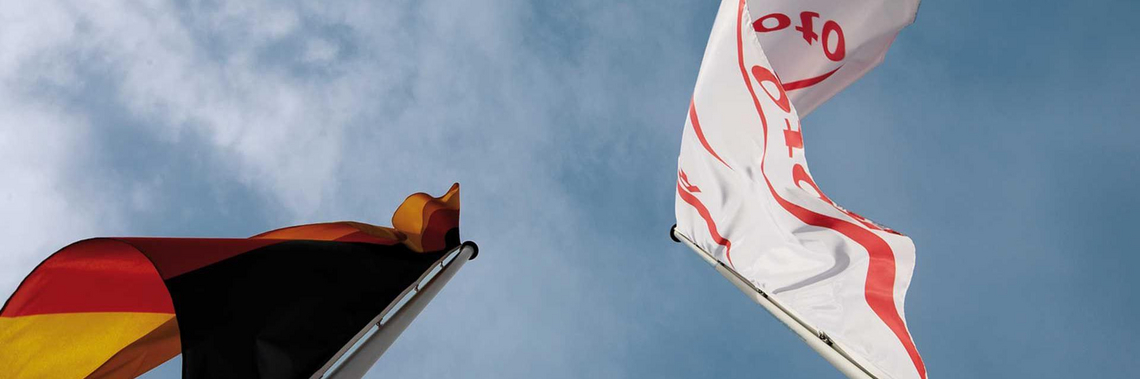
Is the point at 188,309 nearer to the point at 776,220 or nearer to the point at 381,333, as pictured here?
the point at 381,333

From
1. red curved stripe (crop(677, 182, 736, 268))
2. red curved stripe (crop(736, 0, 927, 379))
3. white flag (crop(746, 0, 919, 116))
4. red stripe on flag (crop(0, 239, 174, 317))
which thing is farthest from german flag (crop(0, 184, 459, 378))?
white flag (crop(746, 0, 919, 116))

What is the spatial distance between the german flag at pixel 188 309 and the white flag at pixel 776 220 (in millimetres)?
3762

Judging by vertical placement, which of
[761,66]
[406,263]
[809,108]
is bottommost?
[406,263]

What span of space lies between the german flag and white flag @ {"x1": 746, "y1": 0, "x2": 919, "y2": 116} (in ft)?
17.9

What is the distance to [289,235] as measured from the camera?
19.5 feet

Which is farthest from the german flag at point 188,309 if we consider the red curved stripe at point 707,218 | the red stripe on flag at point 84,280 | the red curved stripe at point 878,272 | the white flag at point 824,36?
the white flag at point 824,36

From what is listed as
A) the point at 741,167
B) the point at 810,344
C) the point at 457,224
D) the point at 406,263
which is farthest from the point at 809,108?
the point at 406,263

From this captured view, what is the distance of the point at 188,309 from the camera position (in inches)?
159

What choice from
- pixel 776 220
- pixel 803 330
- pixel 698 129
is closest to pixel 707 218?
pixel 698 129

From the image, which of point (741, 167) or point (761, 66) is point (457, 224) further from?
point (761, 66)

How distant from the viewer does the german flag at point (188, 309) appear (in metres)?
4.09

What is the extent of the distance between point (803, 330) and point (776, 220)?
100 centimetres

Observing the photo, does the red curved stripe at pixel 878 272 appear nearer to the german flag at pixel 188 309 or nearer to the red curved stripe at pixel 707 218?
the red curved stripe at pixel 707 218

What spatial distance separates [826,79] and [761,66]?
217 centimetres
